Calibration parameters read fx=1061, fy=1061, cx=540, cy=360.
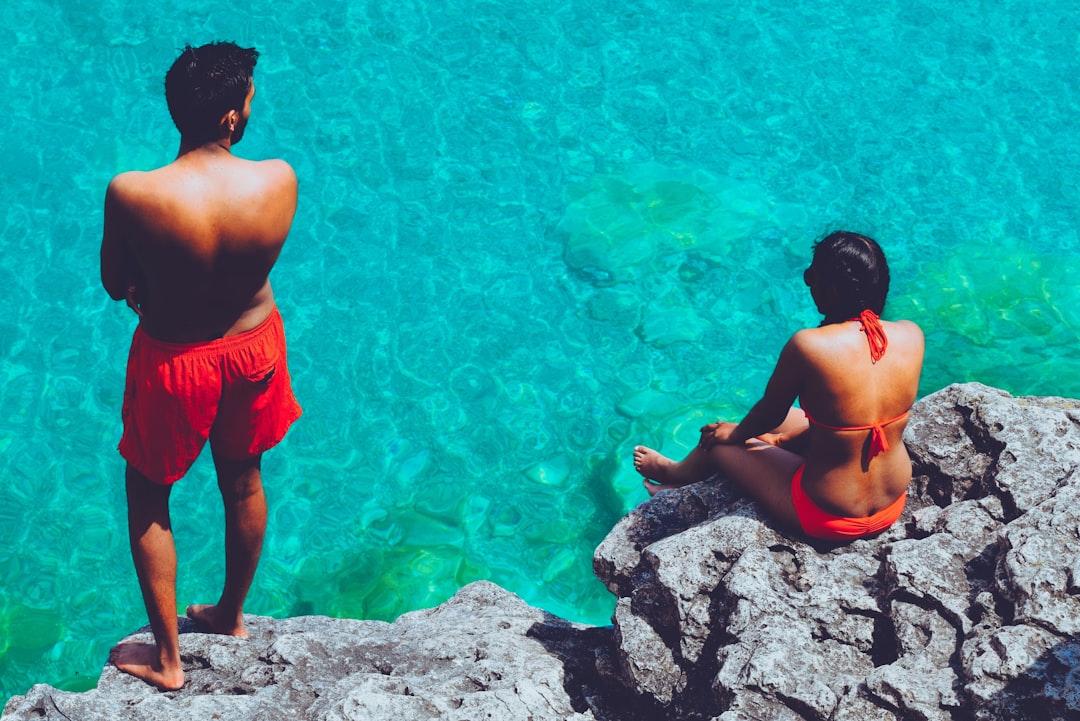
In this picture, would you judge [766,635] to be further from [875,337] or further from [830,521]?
[875,337]

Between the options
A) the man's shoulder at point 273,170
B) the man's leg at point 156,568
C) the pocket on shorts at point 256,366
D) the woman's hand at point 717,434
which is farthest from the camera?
the woman's hand at point 717,434

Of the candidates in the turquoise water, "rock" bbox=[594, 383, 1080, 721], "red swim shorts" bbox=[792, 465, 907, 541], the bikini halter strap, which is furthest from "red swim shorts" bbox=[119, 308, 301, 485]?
the turquoise water

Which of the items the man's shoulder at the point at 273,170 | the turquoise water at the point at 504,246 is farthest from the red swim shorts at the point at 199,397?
the turquoise water at the point at 504,246

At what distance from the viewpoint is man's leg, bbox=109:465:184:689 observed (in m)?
3.57

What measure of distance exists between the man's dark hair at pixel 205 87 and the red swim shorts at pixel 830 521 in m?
2.35

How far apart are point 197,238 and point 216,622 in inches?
63.9

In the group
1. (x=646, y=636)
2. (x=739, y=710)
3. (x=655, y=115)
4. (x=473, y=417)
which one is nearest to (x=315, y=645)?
(x=646, y=636)

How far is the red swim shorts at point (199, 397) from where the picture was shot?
3.34 metres

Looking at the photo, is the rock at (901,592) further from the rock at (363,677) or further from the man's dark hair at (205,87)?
the man's dark hair at (205,87)

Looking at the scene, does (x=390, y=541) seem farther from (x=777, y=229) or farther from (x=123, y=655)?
(x=777, y=229)

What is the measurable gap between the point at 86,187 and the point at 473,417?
341 cm

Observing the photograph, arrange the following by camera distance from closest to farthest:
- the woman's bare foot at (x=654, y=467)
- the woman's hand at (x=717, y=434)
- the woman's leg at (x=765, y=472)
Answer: the woman's leg at (x=765, y=472), the woman's hand at (x=717, y=434), the woman's bare foot at (x=654, y=467)

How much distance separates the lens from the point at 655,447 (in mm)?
6477

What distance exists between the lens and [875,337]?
371cm
